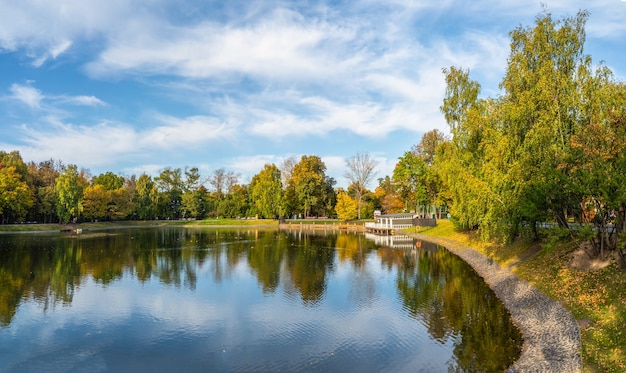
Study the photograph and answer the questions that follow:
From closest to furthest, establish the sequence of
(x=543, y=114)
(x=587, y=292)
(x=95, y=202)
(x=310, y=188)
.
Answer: (x=587, y=292), (x=543, y=114), (x=95, y=202), (x=310, y=188)

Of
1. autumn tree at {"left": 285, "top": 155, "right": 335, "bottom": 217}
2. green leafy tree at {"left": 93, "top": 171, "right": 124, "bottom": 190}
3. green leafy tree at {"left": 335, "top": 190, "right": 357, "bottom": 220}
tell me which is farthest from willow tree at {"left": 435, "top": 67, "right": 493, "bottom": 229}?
green leafy tree at {"left": 93, "top": 171, "right": 124, "bottom": 190}

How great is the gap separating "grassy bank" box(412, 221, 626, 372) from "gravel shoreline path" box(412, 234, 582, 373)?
39 centimetres

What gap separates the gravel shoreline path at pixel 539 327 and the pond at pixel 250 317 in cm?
71

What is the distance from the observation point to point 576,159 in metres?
21.3

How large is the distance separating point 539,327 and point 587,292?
11.3 ft

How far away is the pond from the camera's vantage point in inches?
647

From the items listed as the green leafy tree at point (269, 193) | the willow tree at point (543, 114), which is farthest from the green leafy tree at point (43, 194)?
the willow tree at point (543, 114)

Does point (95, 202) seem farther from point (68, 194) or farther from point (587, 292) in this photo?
point (587, 292)

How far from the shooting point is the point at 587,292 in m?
19.8

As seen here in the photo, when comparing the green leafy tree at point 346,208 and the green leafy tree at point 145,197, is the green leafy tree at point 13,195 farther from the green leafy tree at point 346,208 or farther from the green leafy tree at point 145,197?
the green leafy tree at point 346,208

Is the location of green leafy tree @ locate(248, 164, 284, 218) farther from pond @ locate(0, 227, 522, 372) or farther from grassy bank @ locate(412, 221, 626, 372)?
grassy bank @ locate(412, 221, 626, 372)

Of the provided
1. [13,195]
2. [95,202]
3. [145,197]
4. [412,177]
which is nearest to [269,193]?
[145,197]

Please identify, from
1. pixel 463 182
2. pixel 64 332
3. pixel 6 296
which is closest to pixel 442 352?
pixel 64 332

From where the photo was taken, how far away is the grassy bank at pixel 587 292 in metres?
14.2
